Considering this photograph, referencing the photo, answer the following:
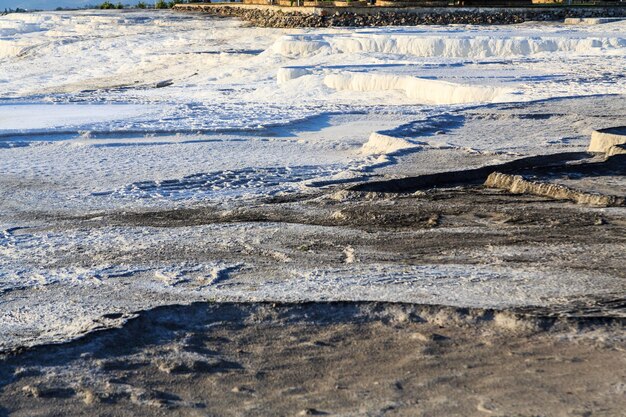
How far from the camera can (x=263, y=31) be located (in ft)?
→ 85.4

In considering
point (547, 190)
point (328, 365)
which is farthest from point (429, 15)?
point (328, 365)

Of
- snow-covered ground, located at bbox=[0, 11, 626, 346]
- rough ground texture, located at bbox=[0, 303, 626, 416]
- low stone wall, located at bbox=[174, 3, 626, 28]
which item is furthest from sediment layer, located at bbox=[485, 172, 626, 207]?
low stone wall, located at bbox=[174, 3, 626, 28]

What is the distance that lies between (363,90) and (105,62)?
11.5m

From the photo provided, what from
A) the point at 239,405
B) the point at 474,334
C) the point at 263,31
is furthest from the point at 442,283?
the point at 263,31

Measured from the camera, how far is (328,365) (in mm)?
3875

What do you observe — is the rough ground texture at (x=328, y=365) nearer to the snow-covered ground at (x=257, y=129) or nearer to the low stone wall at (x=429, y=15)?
the snow-covered ground at (x=257, y=129)

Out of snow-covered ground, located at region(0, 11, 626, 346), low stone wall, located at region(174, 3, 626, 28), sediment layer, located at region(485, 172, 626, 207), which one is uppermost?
low stone wall, located at region(174, 3, 626, 28)

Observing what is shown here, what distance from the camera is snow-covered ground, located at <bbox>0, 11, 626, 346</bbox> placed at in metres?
5.15

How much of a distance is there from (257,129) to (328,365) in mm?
6237

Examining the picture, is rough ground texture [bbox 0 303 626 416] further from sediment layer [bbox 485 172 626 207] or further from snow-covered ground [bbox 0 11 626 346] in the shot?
sediment layer [bbox 485 172 626 207]

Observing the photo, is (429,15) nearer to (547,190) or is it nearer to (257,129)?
(257,129)

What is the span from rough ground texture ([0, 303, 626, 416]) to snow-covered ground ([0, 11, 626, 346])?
27 centimetres

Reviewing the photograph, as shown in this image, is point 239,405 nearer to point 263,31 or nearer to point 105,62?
point 105,62

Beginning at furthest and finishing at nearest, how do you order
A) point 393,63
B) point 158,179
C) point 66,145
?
point 393,63, point 66,145, point 158,179
